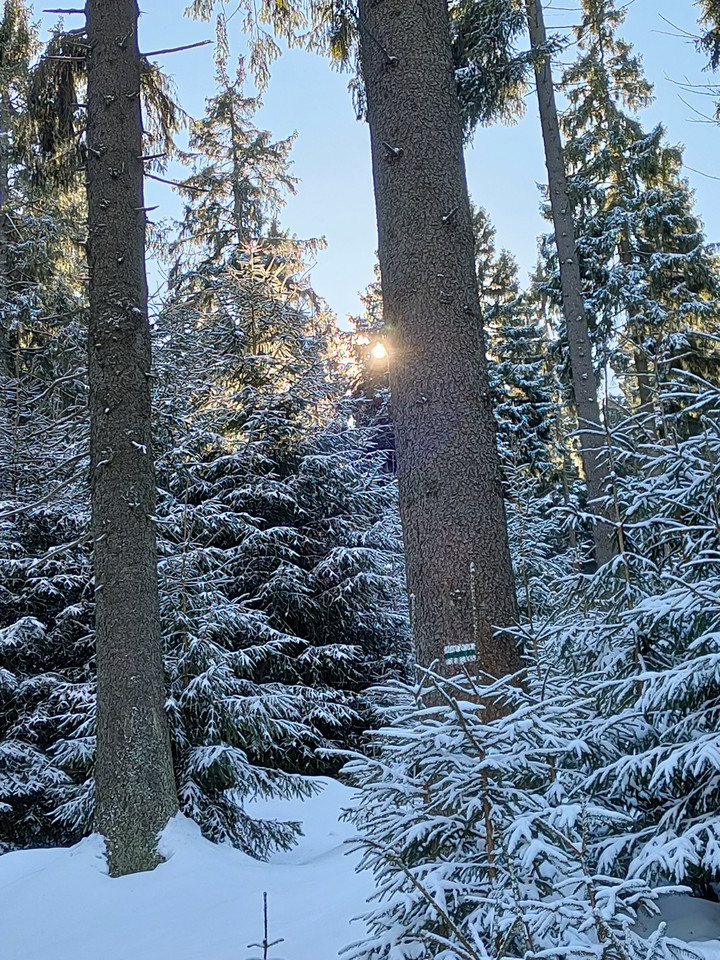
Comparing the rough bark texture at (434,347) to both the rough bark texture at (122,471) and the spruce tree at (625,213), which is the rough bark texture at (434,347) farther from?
the spruce tree at (625,213)

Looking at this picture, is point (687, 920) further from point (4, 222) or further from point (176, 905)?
point (4, 222)

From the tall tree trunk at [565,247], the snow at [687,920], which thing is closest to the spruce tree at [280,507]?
the tall tree trunk at [565,247]

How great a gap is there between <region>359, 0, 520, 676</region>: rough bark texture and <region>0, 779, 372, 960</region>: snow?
5.42ft

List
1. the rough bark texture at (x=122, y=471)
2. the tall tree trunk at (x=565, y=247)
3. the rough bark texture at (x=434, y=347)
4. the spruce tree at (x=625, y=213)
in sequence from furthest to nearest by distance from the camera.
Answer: the spruce tree at (x=625, y=213)
the tall tree trunk at (x=565, y=247)
the rough bark texture at (x=122, y=471)
the rough bark texture at (x=434, y=347)

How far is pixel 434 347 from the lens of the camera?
3.16 m

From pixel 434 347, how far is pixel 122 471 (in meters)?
2.99

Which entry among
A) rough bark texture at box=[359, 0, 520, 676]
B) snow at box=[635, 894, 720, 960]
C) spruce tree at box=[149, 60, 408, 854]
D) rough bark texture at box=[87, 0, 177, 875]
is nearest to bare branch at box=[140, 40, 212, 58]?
rough bark texture at box=[87, 0, 177, 875]

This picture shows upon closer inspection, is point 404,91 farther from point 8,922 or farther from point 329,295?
point 329,295

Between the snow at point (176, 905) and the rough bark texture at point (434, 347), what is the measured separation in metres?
1.65

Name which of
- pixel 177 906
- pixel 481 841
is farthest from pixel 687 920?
pixel 177 906

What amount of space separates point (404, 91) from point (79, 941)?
4382 mm

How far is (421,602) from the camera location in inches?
116

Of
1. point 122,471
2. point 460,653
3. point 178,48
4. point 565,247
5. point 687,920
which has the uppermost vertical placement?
point 178,48

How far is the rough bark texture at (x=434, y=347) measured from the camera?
9.59 feet
